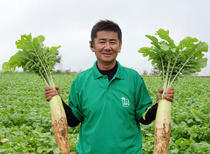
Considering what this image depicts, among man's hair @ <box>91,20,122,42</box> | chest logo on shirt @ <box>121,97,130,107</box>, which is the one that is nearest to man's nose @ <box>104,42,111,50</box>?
man's hair @ <box>91,20,122,42</box>

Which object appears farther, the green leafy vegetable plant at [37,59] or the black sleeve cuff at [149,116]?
the green leafy vegetable plant at [37,59]

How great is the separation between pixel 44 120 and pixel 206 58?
4.82 meters

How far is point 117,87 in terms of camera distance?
2.47m

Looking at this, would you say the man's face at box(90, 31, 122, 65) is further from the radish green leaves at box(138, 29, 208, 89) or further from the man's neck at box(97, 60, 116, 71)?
the radish green leaves at box(138, 29, 208, 89)

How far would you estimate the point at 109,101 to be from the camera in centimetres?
239

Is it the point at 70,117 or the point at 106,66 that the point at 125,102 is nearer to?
the point at 106,66

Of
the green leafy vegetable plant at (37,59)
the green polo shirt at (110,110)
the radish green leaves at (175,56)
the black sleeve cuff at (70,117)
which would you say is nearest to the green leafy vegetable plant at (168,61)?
the radish green leaves at (175,56)

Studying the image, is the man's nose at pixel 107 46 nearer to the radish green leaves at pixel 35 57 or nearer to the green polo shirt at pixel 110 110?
the green polo shirt at pixel 110 110

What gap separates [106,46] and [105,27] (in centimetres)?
22

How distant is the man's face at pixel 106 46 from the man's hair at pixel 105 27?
0.05m

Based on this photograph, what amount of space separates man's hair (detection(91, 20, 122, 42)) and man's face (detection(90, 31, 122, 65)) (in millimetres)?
46

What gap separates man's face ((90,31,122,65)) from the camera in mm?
2484

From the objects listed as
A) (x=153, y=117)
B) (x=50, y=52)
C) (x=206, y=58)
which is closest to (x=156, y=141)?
(x=153, y=117)

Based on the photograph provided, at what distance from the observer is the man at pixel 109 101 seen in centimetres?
235
